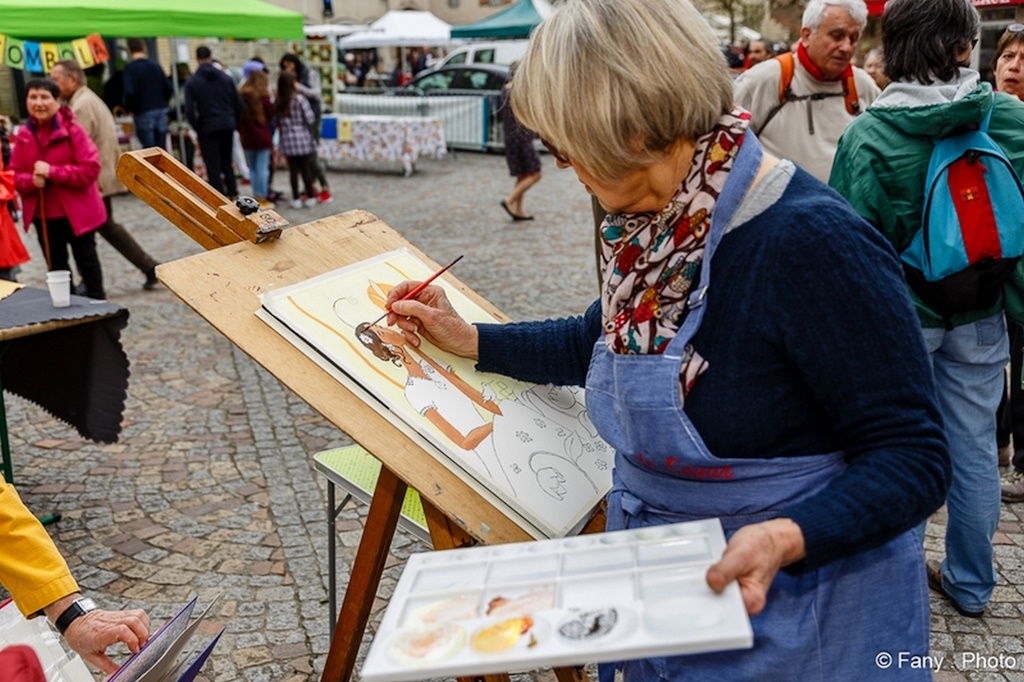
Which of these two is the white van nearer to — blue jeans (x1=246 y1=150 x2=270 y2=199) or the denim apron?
blue jeans (x1=246 y1=150 x2=270 y2=199)

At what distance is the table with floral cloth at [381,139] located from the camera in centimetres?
1364

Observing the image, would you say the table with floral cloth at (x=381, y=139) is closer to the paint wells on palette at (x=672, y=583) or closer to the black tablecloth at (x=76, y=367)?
the black tablecloth at (x=76, y=367)

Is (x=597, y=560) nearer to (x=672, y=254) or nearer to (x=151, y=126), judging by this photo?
(x=672, y=254)

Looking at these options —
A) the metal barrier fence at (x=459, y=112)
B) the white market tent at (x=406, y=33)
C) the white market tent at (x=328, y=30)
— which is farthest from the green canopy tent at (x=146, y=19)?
the white market tent at (x=328, y=30)

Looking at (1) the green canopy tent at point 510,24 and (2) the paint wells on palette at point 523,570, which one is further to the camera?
(1) the green canopy tent at point 510,24

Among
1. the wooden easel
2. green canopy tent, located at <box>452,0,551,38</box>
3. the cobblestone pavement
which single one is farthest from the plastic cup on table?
green canopy tent, located at <box>452,0,551,38</box>

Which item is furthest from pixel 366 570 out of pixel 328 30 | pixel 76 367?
pixel 328 30

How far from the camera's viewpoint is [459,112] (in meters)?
15.8

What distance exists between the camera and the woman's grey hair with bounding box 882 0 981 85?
2.77 m

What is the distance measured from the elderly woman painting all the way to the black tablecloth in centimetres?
283

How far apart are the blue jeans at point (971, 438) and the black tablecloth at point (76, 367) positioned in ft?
9.41

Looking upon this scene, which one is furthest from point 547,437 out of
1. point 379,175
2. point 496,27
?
point 496,27

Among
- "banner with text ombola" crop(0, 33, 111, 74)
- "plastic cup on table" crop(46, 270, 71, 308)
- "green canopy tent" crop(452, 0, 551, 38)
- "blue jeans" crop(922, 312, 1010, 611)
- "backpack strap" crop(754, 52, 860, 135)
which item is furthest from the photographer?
"green canopy tent" crop(452, 0, 551, 38)

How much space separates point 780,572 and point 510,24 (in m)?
18.3
